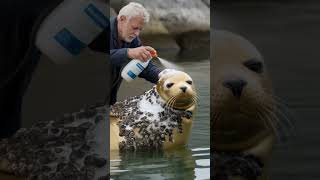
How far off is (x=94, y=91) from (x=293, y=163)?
604 millimetres

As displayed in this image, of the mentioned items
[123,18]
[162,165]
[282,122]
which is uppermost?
[123,18]

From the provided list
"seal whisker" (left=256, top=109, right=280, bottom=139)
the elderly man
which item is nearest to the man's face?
the elderly man

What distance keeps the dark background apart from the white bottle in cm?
33

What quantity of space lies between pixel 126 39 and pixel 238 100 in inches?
17.0

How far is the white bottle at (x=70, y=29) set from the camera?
4.50ft

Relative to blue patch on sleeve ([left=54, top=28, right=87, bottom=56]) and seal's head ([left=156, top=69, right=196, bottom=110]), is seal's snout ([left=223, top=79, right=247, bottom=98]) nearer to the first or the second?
seal's head ([left=156, top=69, right=196, bottom=110])

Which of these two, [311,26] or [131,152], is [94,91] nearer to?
[131,152]

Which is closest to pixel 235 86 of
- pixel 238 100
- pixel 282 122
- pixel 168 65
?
pixel 238 100

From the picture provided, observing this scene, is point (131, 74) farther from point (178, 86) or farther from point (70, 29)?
point (70, 29)

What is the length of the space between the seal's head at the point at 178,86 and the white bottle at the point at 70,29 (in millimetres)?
347

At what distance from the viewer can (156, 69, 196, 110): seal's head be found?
167 cm

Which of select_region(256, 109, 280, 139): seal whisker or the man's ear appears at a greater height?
the man's ear

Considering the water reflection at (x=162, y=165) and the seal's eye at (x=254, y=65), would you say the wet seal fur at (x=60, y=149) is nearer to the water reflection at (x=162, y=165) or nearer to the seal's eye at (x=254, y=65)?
the water reflection at (x=162, y=165)

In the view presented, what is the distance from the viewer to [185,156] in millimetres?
1657
